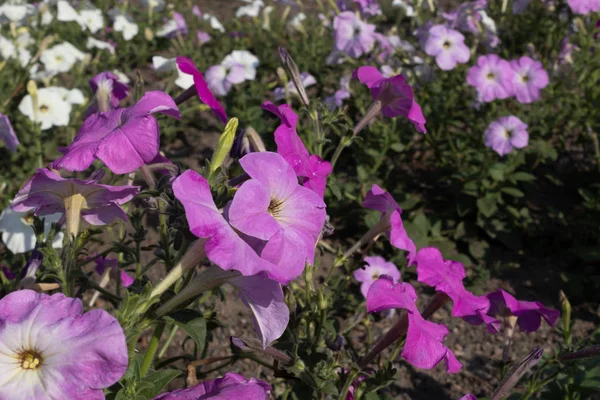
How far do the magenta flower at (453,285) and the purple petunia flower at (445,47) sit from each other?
228 centimetres

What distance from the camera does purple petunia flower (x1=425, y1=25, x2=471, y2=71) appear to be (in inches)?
142

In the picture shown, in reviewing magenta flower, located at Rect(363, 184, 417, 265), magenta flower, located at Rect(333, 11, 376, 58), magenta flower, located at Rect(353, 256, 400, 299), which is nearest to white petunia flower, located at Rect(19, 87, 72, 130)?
magenta flower, located at Rect(333, 11, 376, 58)

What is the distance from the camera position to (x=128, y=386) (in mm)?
1150

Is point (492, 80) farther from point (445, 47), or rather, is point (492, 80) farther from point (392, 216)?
point (392, 216)

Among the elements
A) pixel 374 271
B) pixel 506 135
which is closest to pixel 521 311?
pixel 374 271

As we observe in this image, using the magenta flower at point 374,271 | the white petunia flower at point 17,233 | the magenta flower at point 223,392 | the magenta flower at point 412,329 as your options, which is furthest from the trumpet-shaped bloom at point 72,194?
the magenta flower at point 374,271

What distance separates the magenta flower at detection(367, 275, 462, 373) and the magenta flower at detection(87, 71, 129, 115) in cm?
80

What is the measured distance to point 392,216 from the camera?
4.78ft

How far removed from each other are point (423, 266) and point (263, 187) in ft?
2.05

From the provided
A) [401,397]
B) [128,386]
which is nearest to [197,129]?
[401,397]

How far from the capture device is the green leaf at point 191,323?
1.14 metres

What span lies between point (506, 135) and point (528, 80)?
1.59 feet

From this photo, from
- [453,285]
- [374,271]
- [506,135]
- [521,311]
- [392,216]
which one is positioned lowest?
[374,271]

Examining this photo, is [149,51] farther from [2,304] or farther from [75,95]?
[2,304]
